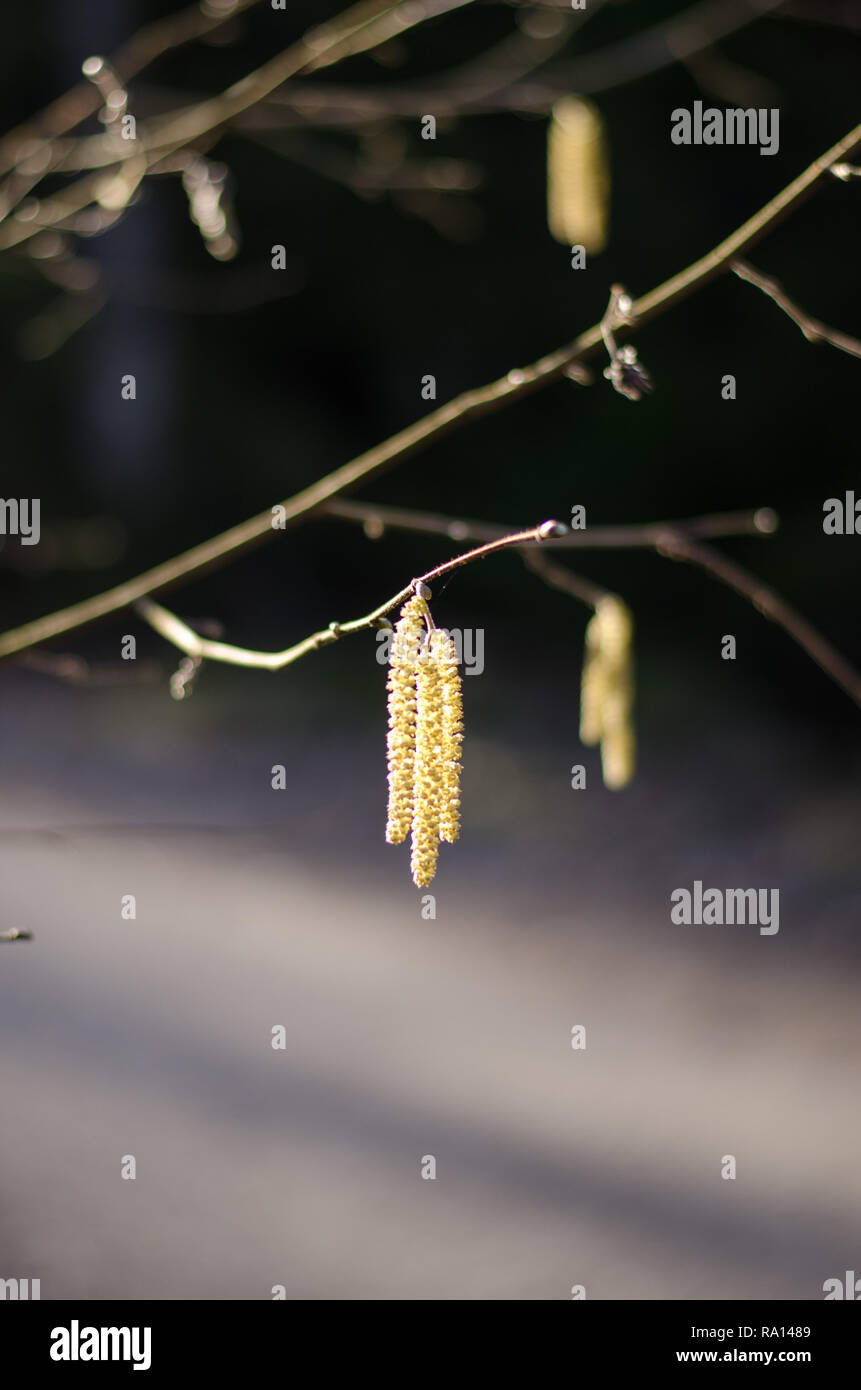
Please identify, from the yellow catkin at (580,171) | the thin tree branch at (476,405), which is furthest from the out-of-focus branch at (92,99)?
the thin tree branch at (476,405)

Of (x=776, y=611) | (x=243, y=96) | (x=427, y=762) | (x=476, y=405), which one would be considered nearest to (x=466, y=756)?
(x=243, y=96)

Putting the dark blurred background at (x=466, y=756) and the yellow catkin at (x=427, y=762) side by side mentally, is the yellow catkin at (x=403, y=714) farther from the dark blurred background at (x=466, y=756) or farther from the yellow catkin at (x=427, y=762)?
the dark blurred background at (x=466, y=756)

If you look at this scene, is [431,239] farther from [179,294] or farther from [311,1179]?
[311,1179]

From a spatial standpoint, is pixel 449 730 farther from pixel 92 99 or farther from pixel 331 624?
pixel 92 99

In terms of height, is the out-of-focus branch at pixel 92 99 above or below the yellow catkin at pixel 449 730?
above

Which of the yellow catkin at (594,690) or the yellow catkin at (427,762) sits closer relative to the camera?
the yellow catkin at (427,762)

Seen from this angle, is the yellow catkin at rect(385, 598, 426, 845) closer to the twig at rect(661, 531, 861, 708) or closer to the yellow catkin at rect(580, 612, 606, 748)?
the twig at rect(661, 531, 861, 708)

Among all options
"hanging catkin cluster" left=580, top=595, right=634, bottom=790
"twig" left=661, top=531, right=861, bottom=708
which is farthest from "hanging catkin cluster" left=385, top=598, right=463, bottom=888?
"hanging catkin cluster" left=580, top=595, right=634, bottom=790
